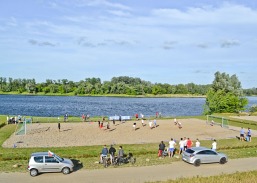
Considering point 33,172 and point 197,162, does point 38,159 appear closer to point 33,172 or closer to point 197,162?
point 33,172

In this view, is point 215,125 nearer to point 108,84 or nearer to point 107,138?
point 107,138

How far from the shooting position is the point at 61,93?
19312 centimetres

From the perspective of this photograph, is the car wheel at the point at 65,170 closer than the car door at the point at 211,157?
Yes

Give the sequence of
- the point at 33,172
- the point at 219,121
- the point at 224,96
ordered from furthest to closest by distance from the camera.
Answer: the point at 224,96 < the point at 219,121 < the point at 33,172

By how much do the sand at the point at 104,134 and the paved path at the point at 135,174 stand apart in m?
10.8

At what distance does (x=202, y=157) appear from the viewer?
25.8 metres

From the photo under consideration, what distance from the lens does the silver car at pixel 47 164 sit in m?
22.0

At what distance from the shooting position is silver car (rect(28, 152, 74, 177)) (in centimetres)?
2200

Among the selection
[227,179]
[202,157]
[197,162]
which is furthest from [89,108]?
[227,179]

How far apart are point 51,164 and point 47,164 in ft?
0.89

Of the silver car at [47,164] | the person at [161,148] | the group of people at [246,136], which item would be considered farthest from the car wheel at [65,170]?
the group of people at [246,136]

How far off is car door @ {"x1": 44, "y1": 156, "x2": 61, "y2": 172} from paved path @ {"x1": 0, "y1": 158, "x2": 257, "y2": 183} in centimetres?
37

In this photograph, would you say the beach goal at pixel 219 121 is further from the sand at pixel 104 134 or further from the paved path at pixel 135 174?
the paved path at pixel 135 174

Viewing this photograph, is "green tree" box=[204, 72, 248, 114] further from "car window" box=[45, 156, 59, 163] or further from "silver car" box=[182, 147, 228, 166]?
"car window" box=[45, 156, 59, 163]
